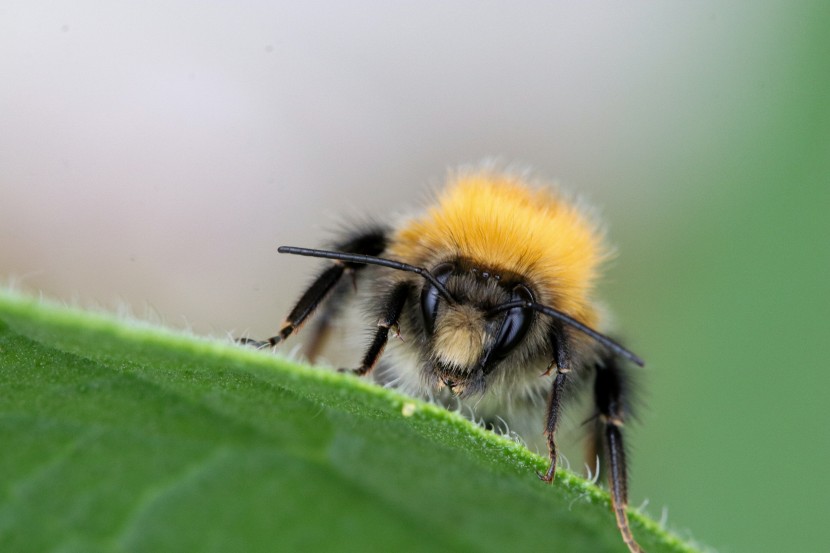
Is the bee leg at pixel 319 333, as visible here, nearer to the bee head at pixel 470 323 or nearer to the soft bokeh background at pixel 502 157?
the bee head at pixel 470 323

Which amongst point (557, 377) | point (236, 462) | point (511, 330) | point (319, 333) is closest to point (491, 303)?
point (511, 330)

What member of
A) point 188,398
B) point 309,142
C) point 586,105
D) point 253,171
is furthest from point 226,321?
point 188,398

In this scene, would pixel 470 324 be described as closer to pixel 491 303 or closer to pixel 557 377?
pixel 491 303

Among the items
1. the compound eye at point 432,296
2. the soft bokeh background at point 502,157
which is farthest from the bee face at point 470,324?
the soft bokeh background at point 502,157

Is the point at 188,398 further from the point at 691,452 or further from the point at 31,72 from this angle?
the point at 31,72

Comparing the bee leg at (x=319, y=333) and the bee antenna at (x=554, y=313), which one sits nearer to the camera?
the bee antenna at (x=554, y=313)

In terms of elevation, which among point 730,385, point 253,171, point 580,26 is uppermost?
point 580,26
